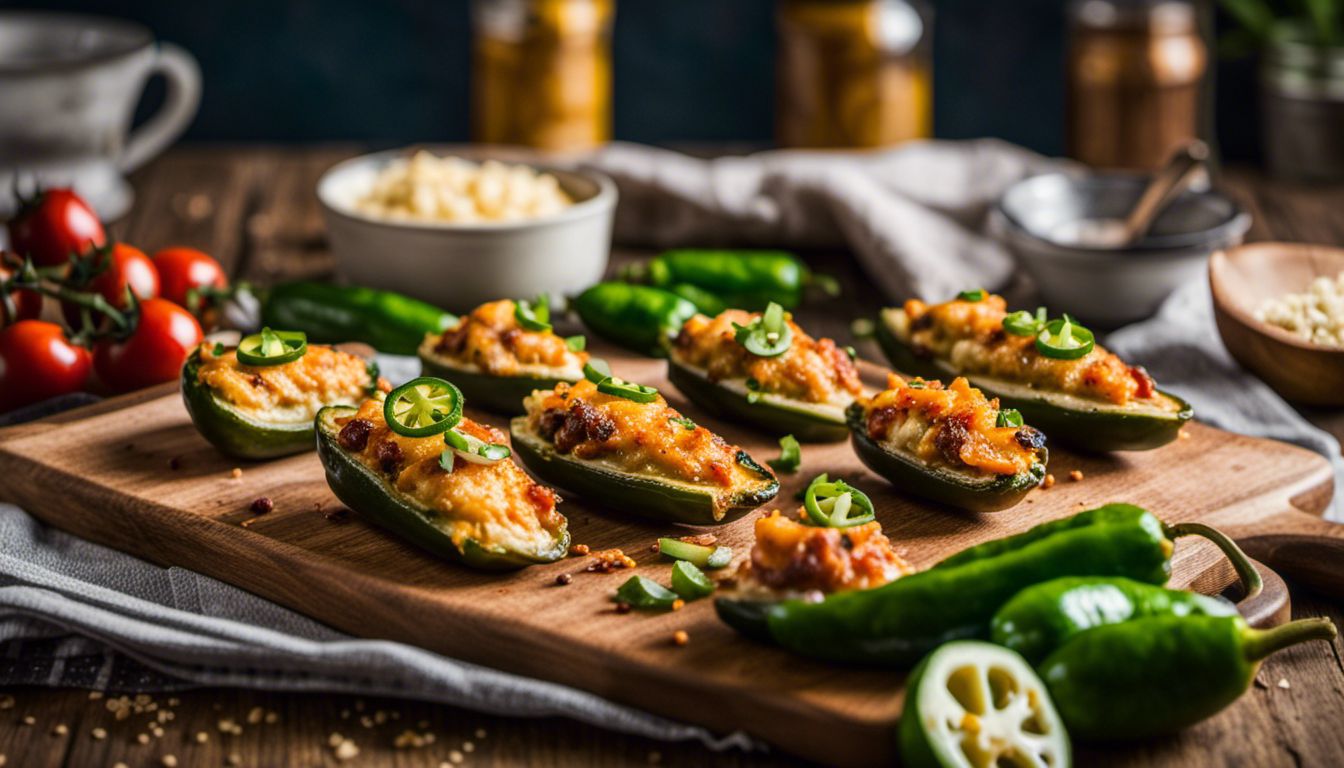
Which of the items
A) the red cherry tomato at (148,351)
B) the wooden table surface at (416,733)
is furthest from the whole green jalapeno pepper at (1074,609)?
the red cherry tomato at (148,351)

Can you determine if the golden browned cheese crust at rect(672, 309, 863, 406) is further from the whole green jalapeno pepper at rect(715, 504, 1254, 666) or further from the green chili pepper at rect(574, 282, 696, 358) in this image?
the whole green jalapeno pepper at rect(715, 504, 1254, 666)

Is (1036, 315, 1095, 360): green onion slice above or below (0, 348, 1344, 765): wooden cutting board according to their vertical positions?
above

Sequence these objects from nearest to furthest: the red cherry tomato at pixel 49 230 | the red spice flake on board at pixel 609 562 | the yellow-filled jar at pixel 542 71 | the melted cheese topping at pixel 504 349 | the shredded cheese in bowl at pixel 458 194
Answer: the red spice flake on board at pixel 609 562 → the melted cheese topping at pixel 504 349 → the red cherry tomato at pixel 49 230 → the shredded cheese in bowl at pixel 458 194 → the yellow-filled jar at pixel 542 71

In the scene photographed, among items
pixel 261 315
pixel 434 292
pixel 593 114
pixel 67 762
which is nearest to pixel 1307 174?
pixel 593 114

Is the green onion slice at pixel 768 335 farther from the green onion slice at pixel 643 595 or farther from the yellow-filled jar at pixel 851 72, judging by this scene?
the yellow-filled jar at pixel 851 72

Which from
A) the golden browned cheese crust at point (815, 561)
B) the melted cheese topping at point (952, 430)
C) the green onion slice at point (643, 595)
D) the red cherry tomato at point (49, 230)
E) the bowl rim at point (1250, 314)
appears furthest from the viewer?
the red cherry tomato at point (49, 230)

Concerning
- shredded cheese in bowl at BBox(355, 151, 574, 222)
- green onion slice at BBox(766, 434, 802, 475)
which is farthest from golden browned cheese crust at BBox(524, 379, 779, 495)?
shredded cheese in bowl at BBox(355, 151, 574, 222)
